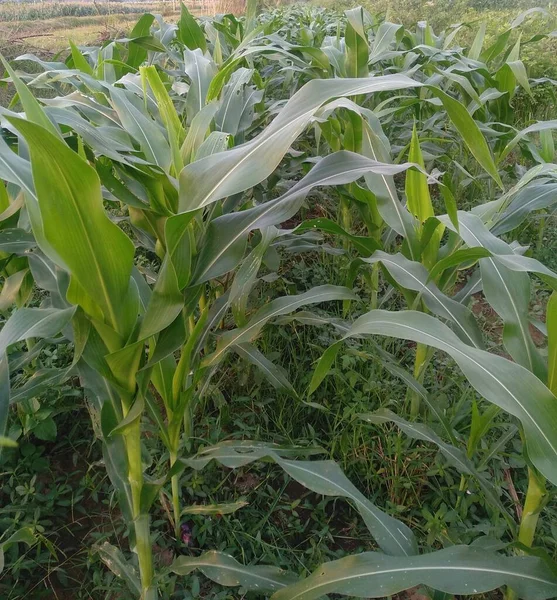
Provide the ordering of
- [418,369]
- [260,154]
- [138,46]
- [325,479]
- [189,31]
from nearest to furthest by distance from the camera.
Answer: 1. [260,154]
2. [325,479]
3. [418,369]
4. [138,46]
5. [189,31]

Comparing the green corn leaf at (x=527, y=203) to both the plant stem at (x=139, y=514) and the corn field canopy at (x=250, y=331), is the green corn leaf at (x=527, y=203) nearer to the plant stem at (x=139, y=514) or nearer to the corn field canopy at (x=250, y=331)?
the corn field canopy at (x=250, y=331)

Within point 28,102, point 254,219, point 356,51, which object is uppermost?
point 28,102

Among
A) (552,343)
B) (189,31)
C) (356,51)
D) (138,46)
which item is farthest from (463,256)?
(189,31)

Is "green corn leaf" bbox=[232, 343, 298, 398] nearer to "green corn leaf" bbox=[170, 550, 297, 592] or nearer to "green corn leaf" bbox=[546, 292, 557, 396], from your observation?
"green corn leaf" bbox=[170, 550, 297, 592]

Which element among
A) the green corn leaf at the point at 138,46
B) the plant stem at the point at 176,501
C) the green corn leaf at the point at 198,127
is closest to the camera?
the green corn leaf at the point at 198,127

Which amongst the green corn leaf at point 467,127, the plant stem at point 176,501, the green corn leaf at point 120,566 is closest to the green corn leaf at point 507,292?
the green corn leaf at point 467,127

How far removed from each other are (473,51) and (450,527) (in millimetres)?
2332

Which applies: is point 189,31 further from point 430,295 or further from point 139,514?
point 139,514

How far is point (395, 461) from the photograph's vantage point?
1255 mm

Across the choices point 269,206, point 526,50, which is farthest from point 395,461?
point 526,50

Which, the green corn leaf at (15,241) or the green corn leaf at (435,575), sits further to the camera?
the green corn leaf at (15,241)

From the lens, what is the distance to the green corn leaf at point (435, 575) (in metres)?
0.68

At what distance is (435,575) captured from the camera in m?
0.68

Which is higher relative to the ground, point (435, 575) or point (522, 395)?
point (522, 395)
